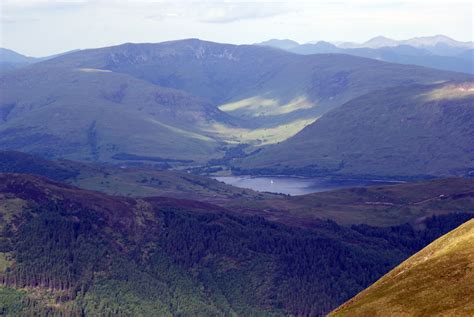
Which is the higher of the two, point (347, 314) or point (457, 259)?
point (457, 259)

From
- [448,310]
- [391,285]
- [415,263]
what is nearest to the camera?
[448,310]

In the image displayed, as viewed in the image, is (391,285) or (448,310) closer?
(448,310)

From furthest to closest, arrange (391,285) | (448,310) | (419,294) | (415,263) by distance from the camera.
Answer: (415,263)
(391,285)
(419,294)
(448,310)

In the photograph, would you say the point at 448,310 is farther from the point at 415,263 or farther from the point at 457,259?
the point at 415,263

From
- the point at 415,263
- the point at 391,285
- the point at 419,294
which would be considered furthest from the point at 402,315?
the point at 415,263

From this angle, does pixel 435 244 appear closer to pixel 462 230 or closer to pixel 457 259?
pixel 462 230

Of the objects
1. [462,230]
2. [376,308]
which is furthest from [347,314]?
[462,230]

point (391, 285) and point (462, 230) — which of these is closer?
point (391, 285)
